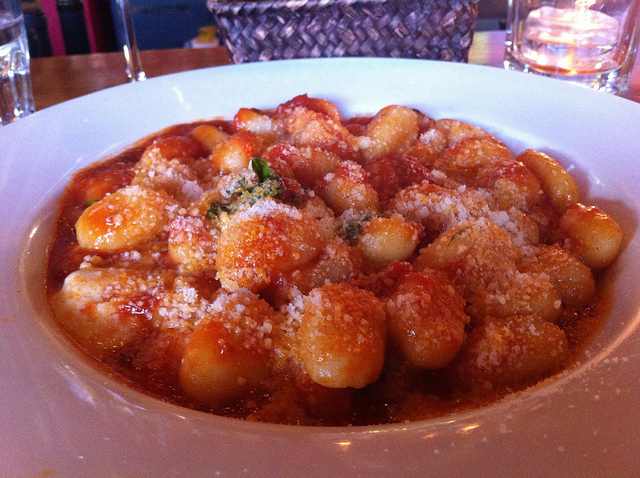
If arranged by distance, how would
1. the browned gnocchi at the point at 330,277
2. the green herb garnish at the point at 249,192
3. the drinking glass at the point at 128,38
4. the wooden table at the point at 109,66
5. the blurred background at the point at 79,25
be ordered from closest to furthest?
the browned gnocchi at the point at 330,277 < the green herb garnish at the point at 249,192 < the drinking glass at the point at 128,38 < the wooden table at the point at 109,66 < the blurred background at the point at 79,25

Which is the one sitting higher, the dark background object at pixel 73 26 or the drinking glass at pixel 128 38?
the drinking glass at pixel 128 38

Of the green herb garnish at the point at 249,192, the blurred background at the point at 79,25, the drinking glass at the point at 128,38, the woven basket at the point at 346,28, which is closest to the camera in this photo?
the green herb garnish at the point at 249,192

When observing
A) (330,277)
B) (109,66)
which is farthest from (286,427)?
(109,66)

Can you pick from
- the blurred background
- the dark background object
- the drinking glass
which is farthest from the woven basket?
the dark background object

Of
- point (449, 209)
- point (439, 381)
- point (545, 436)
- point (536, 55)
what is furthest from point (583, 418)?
point (536, 55)

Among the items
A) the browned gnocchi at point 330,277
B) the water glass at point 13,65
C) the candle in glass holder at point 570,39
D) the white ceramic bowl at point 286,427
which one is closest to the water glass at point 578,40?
the candle in glass holder at point 570,39

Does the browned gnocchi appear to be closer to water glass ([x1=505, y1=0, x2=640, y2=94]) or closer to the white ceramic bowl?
the white ceramic bowl

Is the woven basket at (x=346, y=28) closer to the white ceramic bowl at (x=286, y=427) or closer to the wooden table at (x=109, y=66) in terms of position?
the wooden table at (x=109, y=66)
